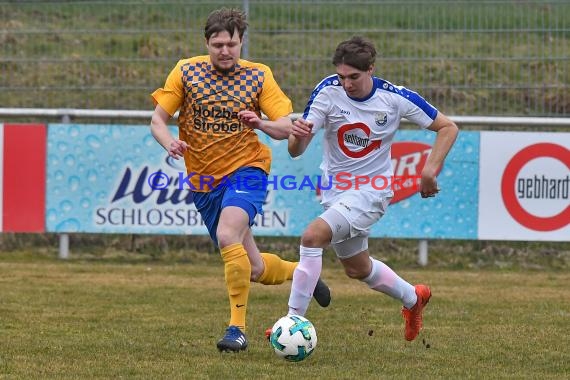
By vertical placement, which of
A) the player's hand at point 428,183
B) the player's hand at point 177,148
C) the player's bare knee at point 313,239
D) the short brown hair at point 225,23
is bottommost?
the player's bare knee at point 313,239

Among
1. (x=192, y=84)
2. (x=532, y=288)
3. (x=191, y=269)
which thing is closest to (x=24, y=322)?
(x=192, y=84)

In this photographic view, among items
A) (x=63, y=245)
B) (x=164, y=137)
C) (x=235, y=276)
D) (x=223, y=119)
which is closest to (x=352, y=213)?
(x=235, y=276)

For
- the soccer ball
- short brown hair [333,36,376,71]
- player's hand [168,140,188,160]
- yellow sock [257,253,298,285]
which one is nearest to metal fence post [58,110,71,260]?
yellow sock [257,253,298,285]

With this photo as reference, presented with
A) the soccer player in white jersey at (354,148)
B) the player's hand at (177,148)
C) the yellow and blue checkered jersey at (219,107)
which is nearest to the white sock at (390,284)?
the soccer player in white jersey at (354,148)

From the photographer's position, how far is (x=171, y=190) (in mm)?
12148

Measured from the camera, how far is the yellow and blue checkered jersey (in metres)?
7.49

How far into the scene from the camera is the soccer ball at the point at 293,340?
261 inches

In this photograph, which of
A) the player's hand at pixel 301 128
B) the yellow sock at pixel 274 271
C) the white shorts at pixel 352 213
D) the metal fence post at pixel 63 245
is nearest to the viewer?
the player's hand at pixel 301 128

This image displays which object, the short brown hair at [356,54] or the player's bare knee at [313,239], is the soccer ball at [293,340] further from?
the short brown hair at [356,54]

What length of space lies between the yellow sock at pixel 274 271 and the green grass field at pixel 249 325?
1.26 ft

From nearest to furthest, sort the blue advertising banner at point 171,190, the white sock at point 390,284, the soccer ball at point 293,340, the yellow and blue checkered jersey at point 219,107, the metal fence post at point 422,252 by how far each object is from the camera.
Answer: the soccer ball at point 293,340 < the yellow and blue checkered jersey at point 219,107 < the white sock at point 390,284 < the blue advertising banner at point 171,190 < the metal fence post at point 422,252

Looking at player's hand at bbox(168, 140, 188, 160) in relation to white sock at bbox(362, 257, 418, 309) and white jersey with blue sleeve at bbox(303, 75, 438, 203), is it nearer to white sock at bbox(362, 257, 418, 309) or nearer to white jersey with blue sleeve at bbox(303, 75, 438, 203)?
white jersey with blue sleeve at bbox(303, 75, 438, 203)

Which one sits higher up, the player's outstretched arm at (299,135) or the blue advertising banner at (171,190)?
the player's outstretched arm at (299,135)

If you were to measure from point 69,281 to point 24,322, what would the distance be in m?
2.55
